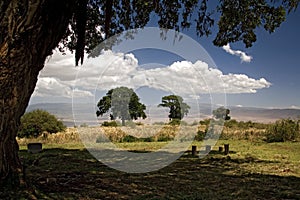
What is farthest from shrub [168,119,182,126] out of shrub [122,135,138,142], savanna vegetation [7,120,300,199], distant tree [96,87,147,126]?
savanna vegetation [7,120,300,199]

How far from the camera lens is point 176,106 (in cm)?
1698

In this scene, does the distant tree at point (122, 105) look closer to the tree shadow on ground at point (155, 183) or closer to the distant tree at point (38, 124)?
the tree shadow on ground at point (155, 183)

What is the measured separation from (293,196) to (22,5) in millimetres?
5500

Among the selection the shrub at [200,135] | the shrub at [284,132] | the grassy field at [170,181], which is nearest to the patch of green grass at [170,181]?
the grassy field at [170,181]

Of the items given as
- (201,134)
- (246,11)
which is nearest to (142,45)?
(246,11)

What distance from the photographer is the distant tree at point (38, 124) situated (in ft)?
65.8

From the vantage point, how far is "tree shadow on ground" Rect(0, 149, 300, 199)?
222 inches

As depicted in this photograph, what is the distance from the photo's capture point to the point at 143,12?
9406 millimetres

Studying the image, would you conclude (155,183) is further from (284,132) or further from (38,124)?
(38,124)

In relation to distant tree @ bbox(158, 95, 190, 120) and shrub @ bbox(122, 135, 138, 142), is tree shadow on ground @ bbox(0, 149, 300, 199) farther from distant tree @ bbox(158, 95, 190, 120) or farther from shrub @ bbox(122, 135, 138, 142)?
shrub @ bbox(122, 135, 138, 142)

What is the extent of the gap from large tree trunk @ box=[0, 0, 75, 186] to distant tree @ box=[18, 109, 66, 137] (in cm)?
1538

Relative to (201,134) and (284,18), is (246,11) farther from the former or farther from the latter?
(201,134)

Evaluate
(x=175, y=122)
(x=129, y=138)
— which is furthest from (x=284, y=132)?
(x=129, y=138)

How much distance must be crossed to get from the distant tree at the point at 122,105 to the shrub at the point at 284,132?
7.35 m
